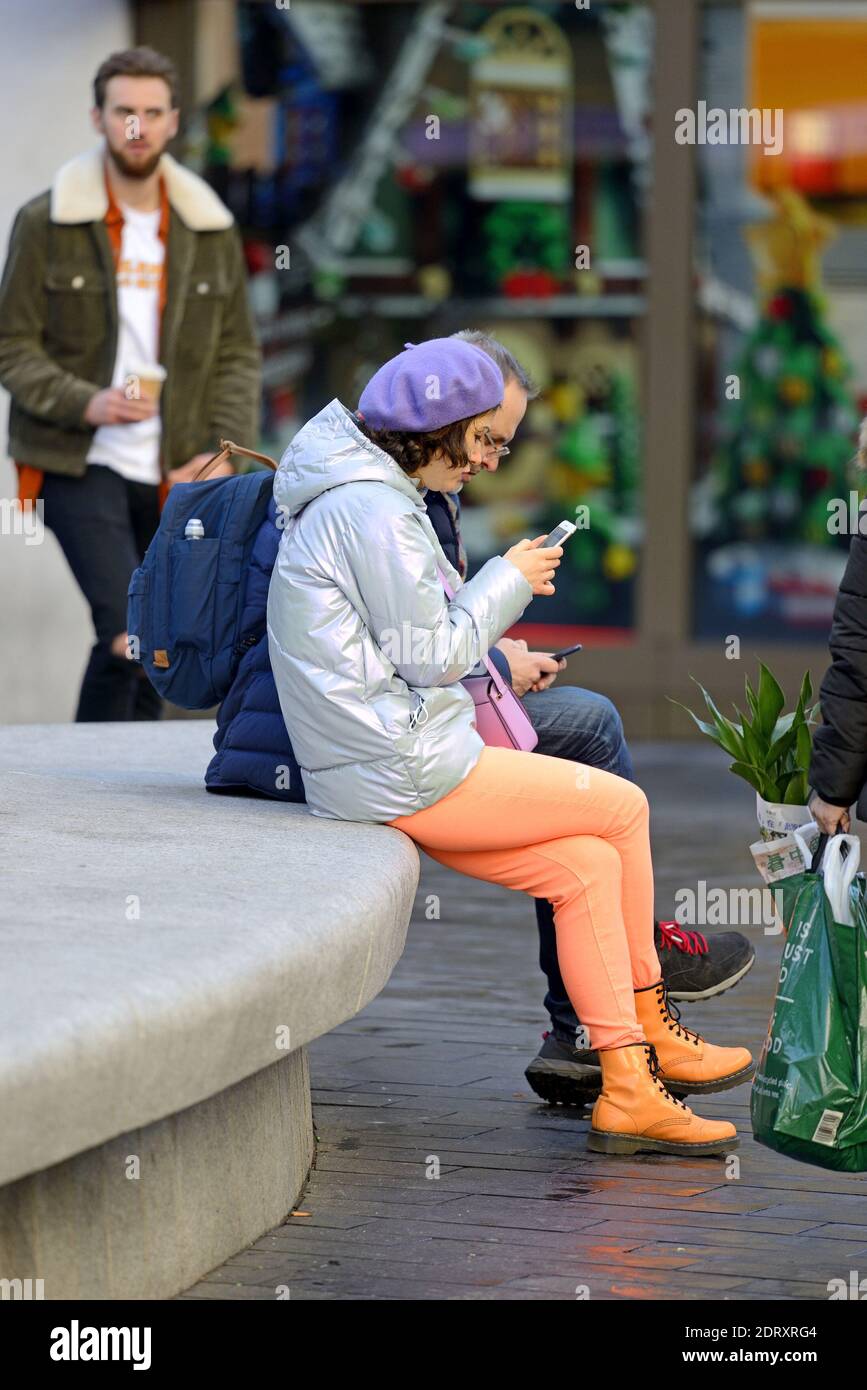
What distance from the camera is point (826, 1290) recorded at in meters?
3.56

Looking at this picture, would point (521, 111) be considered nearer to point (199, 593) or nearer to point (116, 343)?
point (116, 343)

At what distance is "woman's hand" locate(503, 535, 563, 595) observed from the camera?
4.34 meters

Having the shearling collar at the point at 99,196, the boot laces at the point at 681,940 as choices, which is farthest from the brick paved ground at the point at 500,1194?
the shearling collar at the point at 99,196

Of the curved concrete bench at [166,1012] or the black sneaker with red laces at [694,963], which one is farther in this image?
the black sneaker with red laces at [694,963]

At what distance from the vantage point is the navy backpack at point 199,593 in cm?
451

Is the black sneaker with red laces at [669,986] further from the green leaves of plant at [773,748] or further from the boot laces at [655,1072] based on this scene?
the green leaves of plant at [773,748]

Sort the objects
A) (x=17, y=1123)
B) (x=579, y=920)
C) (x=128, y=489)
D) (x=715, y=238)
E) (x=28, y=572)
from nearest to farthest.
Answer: (x=17, y=1123) < (x=579, y=920) < (x=128, y=489) < (x=28, y=572) < (x=715, y=238)

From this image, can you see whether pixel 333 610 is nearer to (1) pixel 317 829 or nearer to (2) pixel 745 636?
(1) pixel 317 829

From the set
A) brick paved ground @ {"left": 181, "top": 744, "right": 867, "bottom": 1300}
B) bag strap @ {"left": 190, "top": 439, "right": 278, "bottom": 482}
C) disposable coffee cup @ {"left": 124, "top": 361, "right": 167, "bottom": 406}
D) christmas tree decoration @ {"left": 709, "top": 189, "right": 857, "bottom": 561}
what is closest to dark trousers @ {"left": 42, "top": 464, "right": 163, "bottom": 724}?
disposable coffee cup @ {"left": 124, "top": 361, "right": 167, "bottom": 406}

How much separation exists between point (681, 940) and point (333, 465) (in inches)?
50.7

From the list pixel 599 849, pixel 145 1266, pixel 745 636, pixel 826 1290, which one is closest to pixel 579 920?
pixel 599 849

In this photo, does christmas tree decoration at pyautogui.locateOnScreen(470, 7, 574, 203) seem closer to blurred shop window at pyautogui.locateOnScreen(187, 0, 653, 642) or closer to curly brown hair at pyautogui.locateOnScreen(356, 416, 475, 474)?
blurred shop window at pyautogui.locateOnScreen(187, 0, 653, 642)

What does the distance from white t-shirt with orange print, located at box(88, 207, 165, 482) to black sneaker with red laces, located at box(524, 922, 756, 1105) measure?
263 cm

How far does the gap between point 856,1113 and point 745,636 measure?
7.32 meters
